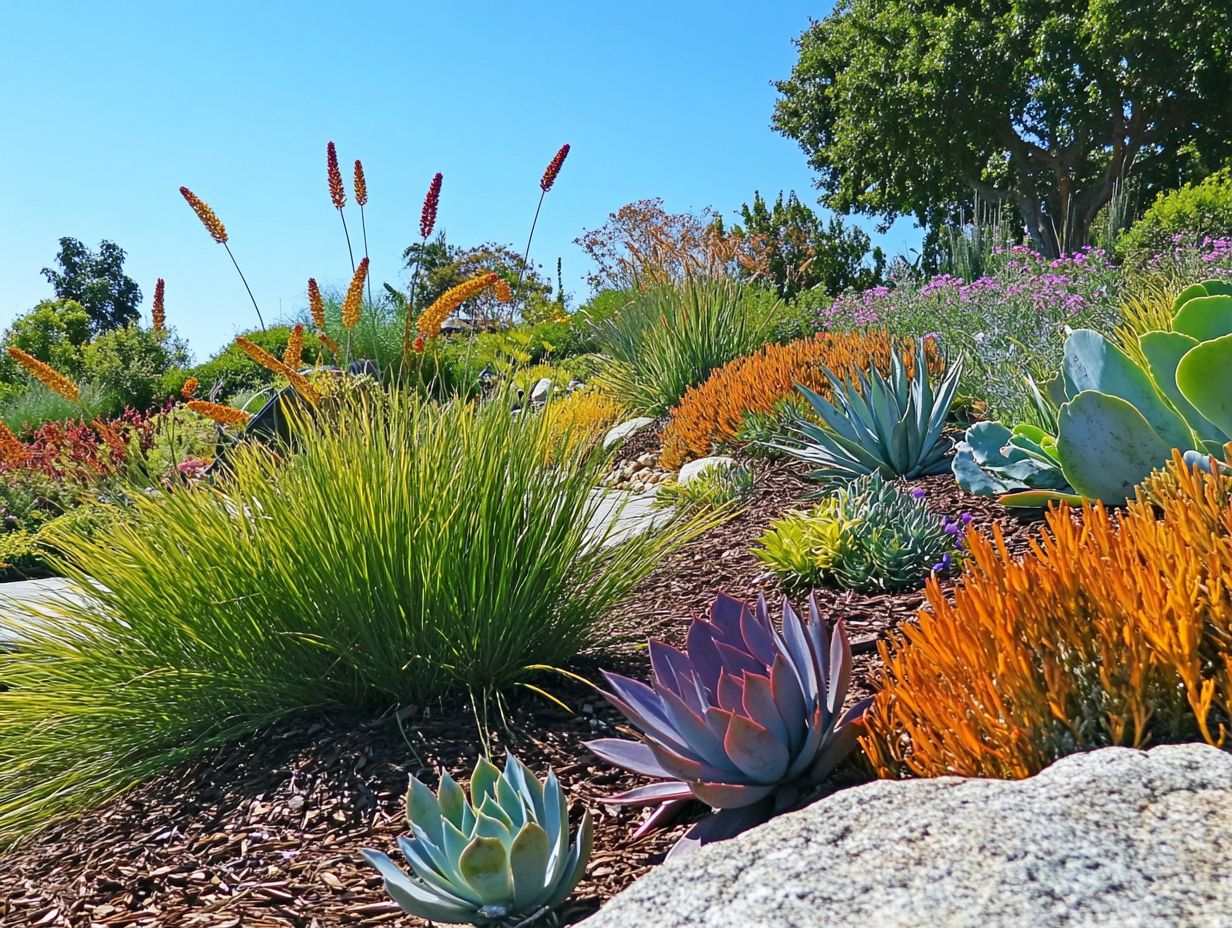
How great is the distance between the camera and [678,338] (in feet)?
31.4

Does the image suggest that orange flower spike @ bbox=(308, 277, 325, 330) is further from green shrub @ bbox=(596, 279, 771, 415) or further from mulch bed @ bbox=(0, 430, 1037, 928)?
green shrub @ bbox=(596, 279, 771, 415)

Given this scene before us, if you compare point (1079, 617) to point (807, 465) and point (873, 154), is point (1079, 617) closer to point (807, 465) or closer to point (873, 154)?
point (807, 465)

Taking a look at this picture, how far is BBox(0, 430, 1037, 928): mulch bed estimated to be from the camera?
2.43 meters

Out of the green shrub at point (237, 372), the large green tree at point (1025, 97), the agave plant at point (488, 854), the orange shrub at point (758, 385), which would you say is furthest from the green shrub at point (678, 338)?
the large green tree at point (1025, 97)

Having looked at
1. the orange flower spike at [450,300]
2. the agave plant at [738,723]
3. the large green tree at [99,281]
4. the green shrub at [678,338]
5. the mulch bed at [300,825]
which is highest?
the large green tree at [99,281]

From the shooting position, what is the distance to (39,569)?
28.7ft

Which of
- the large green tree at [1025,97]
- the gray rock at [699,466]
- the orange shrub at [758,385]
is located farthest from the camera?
the large green tree at [1025,97]

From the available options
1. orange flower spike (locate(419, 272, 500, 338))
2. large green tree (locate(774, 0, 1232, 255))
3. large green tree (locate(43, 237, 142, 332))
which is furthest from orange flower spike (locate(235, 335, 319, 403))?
large green tree (locate(43, 237, 142, 332))

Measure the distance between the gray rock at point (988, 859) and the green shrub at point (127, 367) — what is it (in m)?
20.1

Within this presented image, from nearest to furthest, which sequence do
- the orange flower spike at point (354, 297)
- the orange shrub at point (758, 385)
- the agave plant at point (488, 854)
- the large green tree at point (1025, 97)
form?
the agave plant at point (488, 854) → the orange flower spike at point (354, 297) → the orange shrub at point (758, 385) → the large green tree at point (1025, 97)

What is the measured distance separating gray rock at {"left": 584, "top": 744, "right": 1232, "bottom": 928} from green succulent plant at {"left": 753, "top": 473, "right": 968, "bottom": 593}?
2.29 m

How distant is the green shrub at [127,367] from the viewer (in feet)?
63.2

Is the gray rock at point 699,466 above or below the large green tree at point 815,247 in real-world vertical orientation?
below

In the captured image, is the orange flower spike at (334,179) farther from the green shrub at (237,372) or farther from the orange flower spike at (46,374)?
the green shrub at (237,372)
